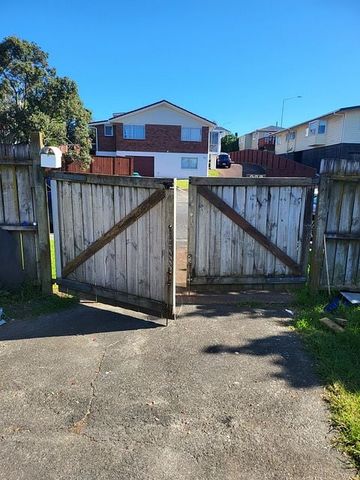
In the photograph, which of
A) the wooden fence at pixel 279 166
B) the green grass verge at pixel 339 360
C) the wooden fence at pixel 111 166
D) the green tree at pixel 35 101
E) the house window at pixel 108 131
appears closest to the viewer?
the green grass verge at pixel 339 360

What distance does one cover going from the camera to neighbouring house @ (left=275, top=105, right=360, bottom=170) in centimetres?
3148

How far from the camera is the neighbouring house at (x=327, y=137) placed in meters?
31.5

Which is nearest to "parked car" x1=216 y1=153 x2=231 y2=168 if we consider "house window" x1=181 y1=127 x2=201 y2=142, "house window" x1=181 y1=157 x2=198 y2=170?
"house window" x1=181 y1=157 x2=198 y2=170

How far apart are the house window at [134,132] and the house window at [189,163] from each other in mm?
5078

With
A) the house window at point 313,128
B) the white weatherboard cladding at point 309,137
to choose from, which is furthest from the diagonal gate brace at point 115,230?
the house window at point 313,128

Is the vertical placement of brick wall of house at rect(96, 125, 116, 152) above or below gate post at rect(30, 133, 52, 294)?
above

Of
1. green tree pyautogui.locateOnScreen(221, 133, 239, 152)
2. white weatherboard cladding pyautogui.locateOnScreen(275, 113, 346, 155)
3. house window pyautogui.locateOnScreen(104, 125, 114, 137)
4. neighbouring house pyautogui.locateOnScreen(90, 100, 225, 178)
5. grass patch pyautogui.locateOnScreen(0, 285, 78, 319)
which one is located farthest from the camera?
green tree pyautogui.locateOnScreen(221, 133, 239, 152)

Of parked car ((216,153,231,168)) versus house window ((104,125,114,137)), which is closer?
house window ((104,125,114,137))

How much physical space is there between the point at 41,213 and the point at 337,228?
4368 millimetres

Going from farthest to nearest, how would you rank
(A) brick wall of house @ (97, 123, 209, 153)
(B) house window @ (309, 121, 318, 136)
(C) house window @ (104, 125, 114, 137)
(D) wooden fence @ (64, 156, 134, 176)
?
(C) house window @ (104, 125, 114, 137), (A) brick wall of house @ (97, 123, 209, 153), (B) house window @ (309, 121, 318, 136), (D) wooden fence @ (64, 156, 134, 176)

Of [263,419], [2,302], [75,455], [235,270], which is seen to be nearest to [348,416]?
[263,419]

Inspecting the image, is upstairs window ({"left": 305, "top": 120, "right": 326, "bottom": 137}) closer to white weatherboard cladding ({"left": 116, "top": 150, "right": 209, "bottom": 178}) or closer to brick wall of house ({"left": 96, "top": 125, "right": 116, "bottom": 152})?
white weatherboard cladding ({"left": 116, "top": 150, "right": 209, "bottom": 178})

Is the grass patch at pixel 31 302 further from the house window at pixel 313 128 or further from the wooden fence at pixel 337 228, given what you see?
the house window at pixel 313 128

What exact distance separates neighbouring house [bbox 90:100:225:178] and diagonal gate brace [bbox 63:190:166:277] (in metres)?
34.5
